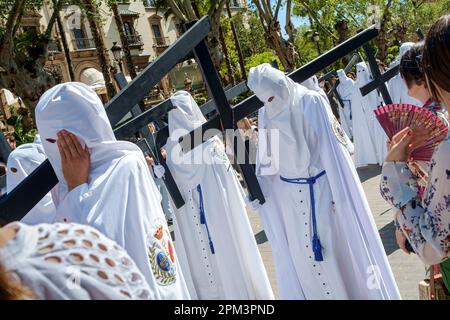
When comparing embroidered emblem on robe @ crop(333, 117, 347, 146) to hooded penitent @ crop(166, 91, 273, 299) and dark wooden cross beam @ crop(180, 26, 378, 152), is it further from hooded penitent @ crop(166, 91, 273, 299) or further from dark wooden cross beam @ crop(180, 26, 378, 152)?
hooded penitent @ crop(166, 91, 273, 299)

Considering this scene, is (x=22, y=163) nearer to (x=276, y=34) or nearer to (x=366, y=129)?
(x=366, y=129)

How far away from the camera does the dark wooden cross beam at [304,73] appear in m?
3.56

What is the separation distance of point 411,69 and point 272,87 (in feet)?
3.83

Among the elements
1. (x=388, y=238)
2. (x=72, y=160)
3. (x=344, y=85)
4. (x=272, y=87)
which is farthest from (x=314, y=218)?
(x=344, y=85)

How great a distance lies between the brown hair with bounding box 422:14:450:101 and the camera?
5.65 feet

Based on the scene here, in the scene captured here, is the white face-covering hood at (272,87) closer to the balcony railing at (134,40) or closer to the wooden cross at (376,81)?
the wooden cross at (376,81)

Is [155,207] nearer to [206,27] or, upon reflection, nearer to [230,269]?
[206,27]

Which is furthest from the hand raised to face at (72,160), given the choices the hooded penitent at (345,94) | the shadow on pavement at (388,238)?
the hooded penitent at (345,94)

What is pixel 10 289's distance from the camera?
3.06ft

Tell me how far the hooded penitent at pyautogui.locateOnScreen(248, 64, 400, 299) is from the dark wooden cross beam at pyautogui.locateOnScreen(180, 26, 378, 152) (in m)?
0.12

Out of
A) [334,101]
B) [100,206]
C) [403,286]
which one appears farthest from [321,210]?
[334,101]

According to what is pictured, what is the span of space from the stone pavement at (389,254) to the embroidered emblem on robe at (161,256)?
112 inches

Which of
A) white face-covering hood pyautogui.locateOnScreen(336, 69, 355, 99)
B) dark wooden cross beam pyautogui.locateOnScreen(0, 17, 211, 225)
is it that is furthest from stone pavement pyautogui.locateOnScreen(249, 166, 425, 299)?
white face-covering hood pyautogui.locateOnScreen(336, 69, 355, 99)
